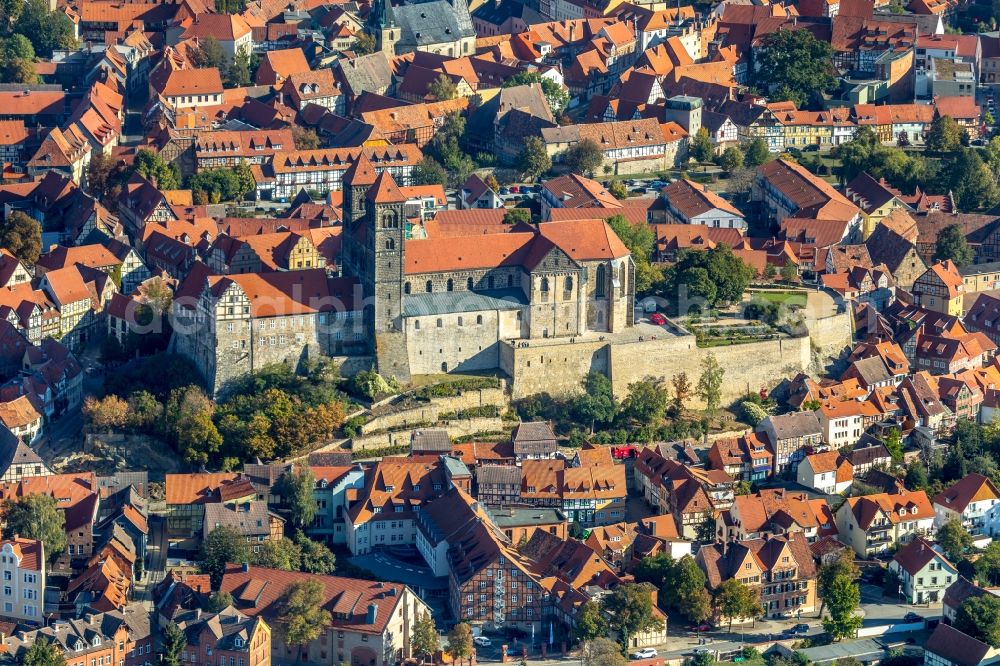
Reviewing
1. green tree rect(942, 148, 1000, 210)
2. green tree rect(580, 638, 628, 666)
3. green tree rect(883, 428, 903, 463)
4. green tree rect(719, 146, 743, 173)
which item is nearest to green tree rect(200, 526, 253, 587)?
green tree rect(580, 638, 628, 666)

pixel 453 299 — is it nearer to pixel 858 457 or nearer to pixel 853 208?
pixel 858 457

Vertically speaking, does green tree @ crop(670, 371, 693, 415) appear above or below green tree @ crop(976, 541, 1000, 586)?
above

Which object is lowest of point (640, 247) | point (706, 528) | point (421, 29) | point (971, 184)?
point (706, 528)

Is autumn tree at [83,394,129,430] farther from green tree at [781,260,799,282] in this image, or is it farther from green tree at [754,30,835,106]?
green tree at [754,30,835,106]

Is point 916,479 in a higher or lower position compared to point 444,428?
lower

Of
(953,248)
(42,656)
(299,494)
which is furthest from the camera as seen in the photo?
(953,248)

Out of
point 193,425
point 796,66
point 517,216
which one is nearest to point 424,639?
point 193,425

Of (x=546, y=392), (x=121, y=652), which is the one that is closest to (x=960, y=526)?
(x=546, y=392)

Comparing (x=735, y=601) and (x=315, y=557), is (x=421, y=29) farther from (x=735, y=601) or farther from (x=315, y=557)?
(x=735, y=601)
